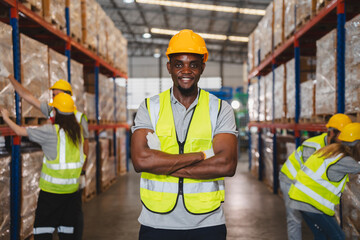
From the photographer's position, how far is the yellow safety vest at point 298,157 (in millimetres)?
3582

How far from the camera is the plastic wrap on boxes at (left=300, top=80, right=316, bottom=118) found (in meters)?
5.38

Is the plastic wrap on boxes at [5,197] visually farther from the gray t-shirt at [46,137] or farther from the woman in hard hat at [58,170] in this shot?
the gray t-shirt at [46,137]

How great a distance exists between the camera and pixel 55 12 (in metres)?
5.32

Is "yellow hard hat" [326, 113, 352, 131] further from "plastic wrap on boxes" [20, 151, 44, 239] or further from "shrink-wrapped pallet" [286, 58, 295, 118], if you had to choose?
"plastic wrap on boxes" [20, 151, 44, 239]

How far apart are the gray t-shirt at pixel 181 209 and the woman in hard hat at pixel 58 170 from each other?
1629 mm

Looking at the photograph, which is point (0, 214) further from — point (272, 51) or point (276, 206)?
point (272, 51)

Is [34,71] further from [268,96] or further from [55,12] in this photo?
[268,96]

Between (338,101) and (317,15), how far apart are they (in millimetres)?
1624

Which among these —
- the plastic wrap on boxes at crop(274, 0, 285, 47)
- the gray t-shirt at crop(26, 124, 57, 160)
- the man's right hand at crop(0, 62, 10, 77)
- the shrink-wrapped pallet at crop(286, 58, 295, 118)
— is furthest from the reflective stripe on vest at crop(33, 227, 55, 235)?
the plastic wrap on boxes at crop(274, 0, 285, 47)

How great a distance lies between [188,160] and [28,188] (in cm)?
325

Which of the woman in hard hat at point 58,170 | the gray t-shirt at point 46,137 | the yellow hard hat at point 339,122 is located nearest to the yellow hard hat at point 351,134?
the yellow hard hat at point 339,122

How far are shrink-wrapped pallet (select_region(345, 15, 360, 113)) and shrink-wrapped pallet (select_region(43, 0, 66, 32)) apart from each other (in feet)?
14.1

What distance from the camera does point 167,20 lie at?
67.2 ft

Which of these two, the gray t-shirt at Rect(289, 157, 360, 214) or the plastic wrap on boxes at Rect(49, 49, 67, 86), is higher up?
the plastic wrap on boxes at Rect(49, 49, 67, 86)
